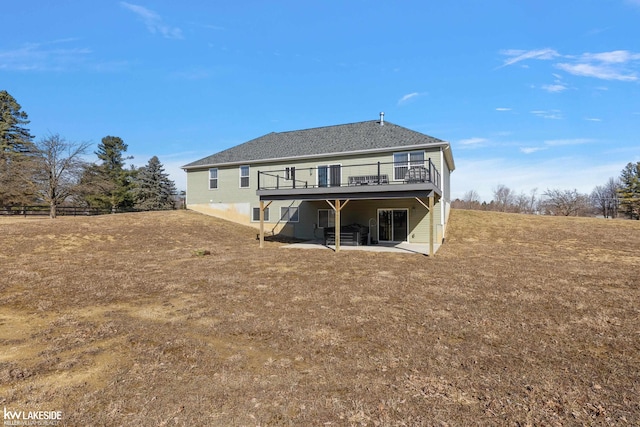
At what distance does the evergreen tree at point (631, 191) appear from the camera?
36244 millimetres

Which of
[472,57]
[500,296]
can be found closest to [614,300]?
[500,296]

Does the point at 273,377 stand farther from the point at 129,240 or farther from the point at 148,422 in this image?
the point at 129,240

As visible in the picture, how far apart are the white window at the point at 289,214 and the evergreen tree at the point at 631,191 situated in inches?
1617

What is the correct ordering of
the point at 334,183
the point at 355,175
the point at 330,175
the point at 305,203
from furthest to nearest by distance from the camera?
the point at 305,203 → the point at 330,175 → the point at 334,183 → the point at 355,175

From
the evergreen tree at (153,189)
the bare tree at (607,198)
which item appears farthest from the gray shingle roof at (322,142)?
the bare tree at (607,198)

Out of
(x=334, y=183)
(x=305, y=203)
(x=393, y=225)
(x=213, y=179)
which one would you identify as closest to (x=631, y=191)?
(x=393, y=225)

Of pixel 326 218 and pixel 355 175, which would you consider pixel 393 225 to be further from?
pixel 326 218

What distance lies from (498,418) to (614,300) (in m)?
6.36

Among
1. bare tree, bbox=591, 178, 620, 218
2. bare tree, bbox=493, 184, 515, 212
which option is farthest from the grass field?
bare tree, bbox=493, 184, 515, 212

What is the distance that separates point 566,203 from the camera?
37250 millimetres

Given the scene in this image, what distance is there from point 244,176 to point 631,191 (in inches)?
1926

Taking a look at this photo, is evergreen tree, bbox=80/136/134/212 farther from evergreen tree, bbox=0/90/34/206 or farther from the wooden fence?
evergreen tree, bbox=0/90/34/206

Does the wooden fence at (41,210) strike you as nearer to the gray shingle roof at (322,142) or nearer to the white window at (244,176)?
the gray shingle roof at (322,142)

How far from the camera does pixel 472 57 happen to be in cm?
1588
